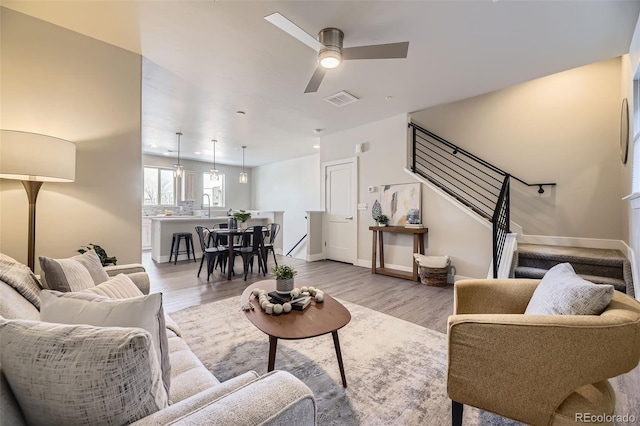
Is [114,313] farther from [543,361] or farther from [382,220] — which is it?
[382,220]

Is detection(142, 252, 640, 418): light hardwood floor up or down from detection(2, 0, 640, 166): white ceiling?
down

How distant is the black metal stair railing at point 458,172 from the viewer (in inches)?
169

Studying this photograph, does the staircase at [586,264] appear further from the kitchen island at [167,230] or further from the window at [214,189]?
the window at [214,189]

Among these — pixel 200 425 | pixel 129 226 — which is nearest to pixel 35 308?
pixel 200 425

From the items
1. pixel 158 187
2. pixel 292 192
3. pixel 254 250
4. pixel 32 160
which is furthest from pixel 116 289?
pixel 158 187

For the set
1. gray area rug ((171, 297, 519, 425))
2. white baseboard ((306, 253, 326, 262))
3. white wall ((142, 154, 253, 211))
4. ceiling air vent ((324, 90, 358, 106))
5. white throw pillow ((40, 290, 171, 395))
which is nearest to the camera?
white throw pillow ((40, 290, 171, 395))

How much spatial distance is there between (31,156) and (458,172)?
5283 millimetres

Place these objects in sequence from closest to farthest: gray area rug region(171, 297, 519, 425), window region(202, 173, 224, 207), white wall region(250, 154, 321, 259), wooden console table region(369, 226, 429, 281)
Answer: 1. gray area rug region(171, 297, 519, 425)
2. wooden console table region(369, 226, 429, 281)
3. white wall region(250, 154, 321, 259)
4. window region(202, 173, 224, 207)

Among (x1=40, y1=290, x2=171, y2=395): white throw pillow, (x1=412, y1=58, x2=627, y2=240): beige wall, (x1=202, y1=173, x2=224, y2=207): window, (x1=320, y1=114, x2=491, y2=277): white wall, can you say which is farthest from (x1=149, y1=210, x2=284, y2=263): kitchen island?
(x1=412, y1=58, x2=627, y2=240): beige wall

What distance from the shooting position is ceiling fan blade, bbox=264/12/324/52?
6.34 ft

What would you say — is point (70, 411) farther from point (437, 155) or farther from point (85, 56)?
point (437, 155)

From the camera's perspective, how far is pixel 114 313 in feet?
2.82

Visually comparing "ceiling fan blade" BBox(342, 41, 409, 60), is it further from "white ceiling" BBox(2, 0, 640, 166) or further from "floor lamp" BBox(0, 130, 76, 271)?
"floor lamp" BBox(0, 130, 76, 271)

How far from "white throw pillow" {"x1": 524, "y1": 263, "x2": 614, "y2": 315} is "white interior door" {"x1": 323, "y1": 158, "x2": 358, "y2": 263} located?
414cm
